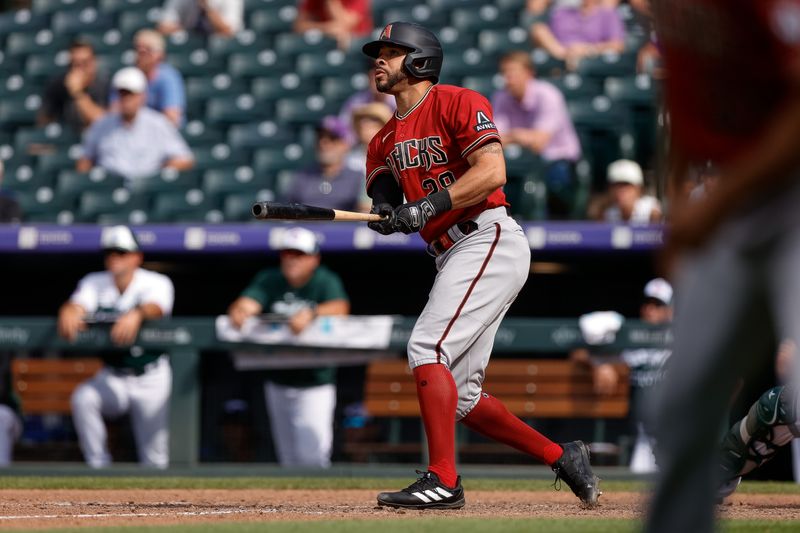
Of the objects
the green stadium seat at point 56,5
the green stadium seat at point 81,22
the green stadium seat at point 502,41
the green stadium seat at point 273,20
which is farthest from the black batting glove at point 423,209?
the green stadium seat at point 56,5

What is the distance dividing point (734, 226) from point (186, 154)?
763 centimetres

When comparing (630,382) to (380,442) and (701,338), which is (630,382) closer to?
(380,442)

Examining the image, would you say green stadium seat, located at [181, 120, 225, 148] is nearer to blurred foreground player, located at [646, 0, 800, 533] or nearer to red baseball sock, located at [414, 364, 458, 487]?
red baseball sock, located at [414, 364, 458, 487]

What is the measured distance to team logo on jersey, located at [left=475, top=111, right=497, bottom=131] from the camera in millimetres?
4383

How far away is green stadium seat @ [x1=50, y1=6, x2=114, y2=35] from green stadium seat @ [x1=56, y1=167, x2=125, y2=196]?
3271 mm

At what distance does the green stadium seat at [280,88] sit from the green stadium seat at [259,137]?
1.72ft

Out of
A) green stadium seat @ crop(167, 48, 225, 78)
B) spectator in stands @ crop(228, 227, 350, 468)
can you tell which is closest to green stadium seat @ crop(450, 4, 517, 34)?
green stadium seat @ crop(167, 48, 225, 78)

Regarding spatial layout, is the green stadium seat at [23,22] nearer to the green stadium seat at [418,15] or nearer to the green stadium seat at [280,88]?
the green stadium seat at [280,88]

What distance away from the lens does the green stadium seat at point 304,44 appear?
10.7 m

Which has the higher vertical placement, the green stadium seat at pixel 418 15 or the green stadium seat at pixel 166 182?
the green stadium seat at pixel 418 15

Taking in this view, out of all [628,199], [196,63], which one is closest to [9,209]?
[196,63]

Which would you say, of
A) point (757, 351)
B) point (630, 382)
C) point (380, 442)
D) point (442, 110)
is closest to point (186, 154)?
point (380, 442)

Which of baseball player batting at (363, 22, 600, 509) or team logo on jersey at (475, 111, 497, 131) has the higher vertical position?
team logo on jersey at (475, 111, 497, 131)

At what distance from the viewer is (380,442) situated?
7.05m
